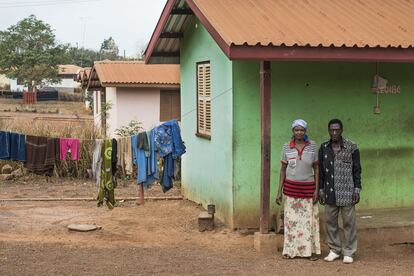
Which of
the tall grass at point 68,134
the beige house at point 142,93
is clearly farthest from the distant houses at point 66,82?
the tall grass at point 68,134

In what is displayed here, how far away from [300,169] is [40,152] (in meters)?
8.44

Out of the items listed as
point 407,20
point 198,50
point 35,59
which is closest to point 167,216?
point 198,50

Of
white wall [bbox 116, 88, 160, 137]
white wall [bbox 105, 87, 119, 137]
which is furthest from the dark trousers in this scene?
white wall [bbox 105, 87, 119, 137]

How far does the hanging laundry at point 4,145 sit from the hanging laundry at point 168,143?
516 centimetres

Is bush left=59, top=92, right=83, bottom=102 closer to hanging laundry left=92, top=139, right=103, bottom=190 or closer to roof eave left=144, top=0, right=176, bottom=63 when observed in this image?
roof eave left=144, top=0, right=176, bottom=63

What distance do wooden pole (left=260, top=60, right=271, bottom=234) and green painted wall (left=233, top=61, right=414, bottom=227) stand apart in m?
0.93

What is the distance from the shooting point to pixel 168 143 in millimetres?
9492

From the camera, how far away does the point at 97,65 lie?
69.7ft

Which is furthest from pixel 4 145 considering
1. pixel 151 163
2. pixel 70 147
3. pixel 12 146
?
pixel 151 163

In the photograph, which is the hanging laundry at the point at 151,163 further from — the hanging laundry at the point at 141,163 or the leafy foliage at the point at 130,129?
the leafy foliage at the point at 130,129

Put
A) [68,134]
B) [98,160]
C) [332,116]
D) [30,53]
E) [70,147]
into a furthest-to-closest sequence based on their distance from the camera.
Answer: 1. [30,53]
2. [68,134]
3. [70,147]
4. [98,160]
5. [332,116]

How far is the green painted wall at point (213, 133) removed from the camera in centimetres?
848

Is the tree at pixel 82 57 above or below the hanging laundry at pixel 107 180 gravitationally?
above

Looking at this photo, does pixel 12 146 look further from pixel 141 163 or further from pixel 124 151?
pixel 141 163
